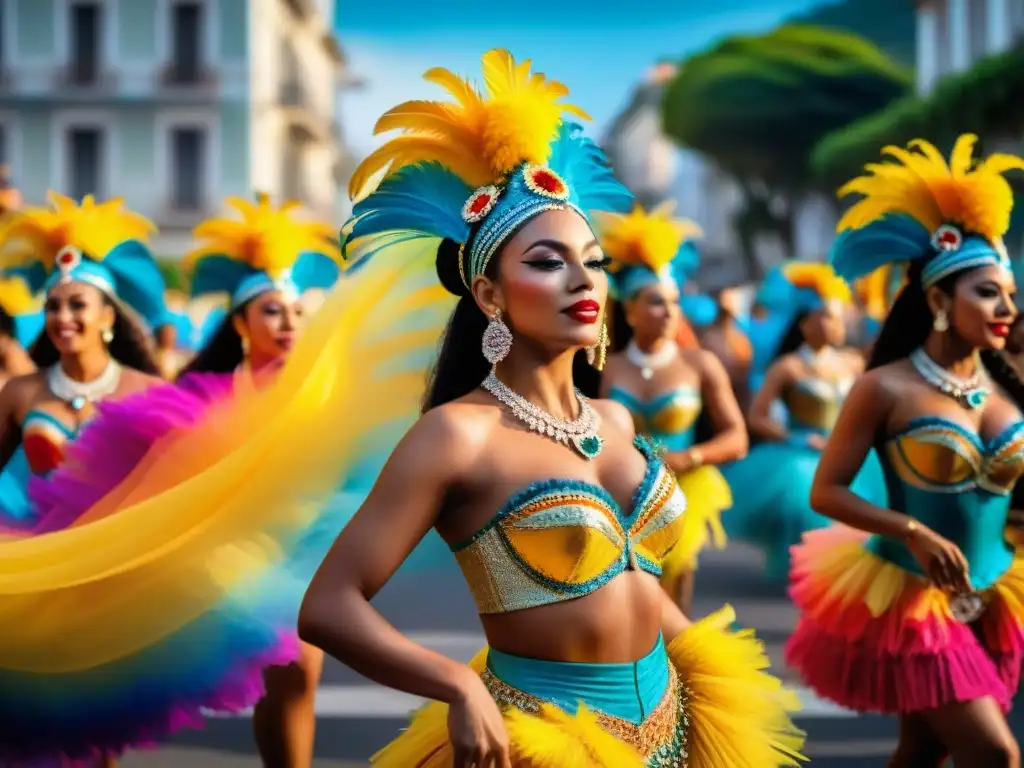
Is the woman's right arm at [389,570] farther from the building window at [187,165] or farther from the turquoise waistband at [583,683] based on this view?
the building window at [187,165]

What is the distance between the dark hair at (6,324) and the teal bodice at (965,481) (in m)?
5.97

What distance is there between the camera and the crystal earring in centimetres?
333

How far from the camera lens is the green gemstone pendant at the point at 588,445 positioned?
3.29 meters

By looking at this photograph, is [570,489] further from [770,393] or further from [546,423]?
[770,393]

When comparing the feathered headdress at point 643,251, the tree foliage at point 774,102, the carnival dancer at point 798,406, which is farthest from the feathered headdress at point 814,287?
the tree foliage at point 774,102

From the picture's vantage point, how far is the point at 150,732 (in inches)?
176

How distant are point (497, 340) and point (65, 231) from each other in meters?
3.83

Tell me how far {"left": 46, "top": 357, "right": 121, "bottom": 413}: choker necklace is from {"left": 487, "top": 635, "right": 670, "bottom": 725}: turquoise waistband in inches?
138

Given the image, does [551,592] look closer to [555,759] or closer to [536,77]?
[555,759]

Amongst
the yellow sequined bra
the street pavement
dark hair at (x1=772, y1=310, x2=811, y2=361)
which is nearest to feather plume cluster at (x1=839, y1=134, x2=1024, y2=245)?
the street pavement

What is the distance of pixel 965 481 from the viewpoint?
498 cm

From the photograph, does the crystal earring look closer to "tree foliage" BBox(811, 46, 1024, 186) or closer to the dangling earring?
the dangling earring

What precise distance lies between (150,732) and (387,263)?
65.3 inches

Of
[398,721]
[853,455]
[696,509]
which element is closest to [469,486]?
[853,455]
